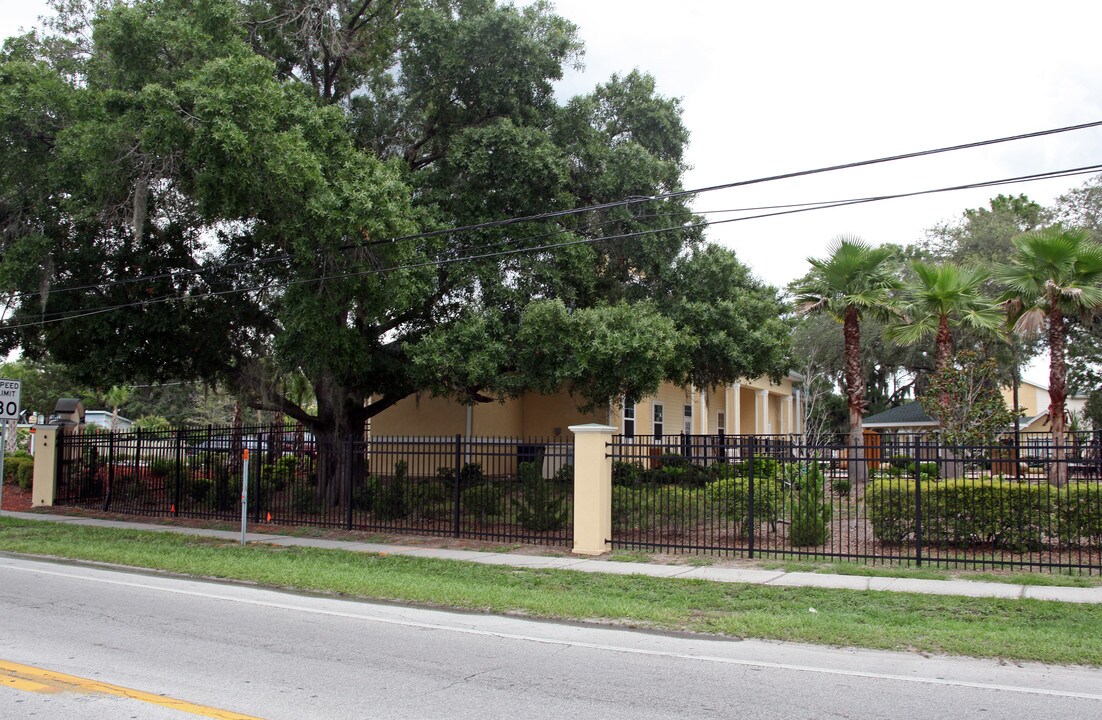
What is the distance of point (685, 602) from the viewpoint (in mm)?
10641

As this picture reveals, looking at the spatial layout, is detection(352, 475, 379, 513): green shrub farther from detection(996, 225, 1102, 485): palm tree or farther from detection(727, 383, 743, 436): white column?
detection(727, 383, 743, 436): white column

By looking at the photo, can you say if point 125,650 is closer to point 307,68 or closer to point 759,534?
point 759,534

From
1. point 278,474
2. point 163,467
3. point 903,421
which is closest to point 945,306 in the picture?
point 278,474

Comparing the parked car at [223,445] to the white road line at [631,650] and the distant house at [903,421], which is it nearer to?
the white road line at [631,650]

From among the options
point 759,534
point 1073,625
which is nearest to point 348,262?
point 759,534

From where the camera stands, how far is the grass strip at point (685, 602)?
28.3ft

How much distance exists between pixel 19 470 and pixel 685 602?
25.9 metres

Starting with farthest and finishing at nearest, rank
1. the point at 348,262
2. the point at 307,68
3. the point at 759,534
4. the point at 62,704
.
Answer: the point at 307,68, the point at 348,262, the point at 759,534, the point at 62,704

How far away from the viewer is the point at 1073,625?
9.20 meters

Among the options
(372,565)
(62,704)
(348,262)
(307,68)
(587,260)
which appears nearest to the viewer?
(62,704)

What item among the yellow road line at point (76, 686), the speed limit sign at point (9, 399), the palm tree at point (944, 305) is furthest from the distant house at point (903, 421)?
the yellow road line at point (76, 686)

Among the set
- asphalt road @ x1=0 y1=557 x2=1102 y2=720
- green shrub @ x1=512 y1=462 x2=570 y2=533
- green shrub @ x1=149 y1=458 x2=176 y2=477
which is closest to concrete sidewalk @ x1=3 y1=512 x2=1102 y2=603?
green shrub @ x1=512 y1=462 x2=570 y2=533

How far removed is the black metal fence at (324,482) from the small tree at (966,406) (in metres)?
8.32

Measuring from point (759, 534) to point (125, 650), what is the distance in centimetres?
1044
